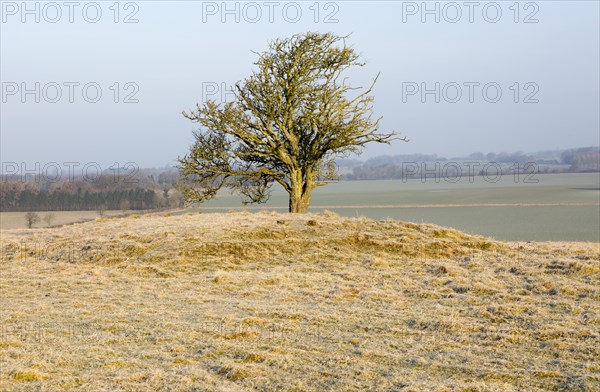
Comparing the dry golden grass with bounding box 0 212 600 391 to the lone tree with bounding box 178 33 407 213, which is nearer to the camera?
the dry golden grass with bounding box 0 212 600 391

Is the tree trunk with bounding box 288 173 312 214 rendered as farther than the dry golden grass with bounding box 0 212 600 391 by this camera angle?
Yes

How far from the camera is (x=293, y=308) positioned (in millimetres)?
12695

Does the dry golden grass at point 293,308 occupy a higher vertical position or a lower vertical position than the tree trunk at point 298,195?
lower

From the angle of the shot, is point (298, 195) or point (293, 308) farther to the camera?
point (298, 195)

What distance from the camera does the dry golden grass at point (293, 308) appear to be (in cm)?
829

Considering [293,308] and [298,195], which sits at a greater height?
[298,195]

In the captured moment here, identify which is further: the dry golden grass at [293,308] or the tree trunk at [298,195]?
the tree trunk at [298,195]

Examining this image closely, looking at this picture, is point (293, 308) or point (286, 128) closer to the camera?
point (293, 308)

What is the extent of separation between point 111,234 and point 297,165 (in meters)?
9.89

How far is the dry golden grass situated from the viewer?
326 inches

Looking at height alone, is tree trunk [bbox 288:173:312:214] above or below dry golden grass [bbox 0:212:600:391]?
above

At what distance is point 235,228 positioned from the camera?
20.8 metres

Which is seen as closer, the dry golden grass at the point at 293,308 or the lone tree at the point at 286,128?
the dry golden grass at the point at 293,308

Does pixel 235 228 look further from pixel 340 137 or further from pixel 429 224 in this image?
pixel 340 137
